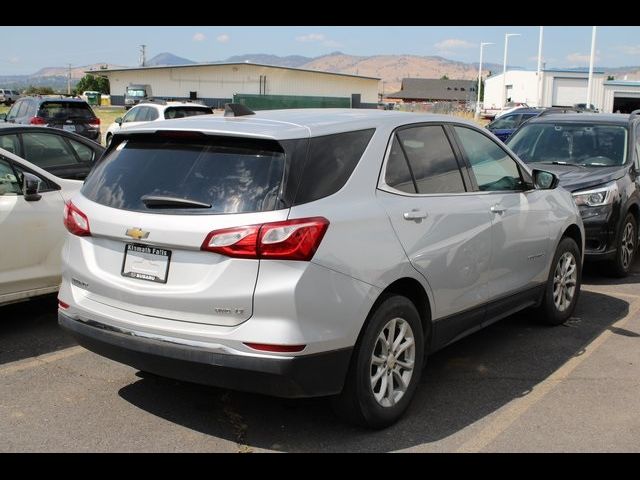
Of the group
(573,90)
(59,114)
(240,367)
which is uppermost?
(573,90)

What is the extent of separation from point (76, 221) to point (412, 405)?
2.31m

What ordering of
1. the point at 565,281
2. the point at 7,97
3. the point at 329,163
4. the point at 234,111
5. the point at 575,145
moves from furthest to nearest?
the point at 7,97 < the point at 575,145 < the point at 565,281 < the point at 234,111 < the point at 329,163

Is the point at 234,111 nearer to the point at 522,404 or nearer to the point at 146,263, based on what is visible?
the point at 146,263

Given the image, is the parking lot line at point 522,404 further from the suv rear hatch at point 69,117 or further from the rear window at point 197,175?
the suv rear hatch at point 69,117

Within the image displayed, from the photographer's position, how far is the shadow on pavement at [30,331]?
17.7ft

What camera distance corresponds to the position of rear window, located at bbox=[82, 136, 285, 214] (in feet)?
11.6

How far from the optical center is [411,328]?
161 inches

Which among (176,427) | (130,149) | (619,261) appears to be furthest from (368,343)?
(619,261)

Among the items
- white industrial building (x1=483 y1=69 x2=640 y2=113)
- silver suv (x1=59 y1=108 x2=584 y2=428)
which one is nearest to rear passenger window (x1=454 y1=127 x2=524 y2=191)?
silver suv (x1=59 y1=108 x2=584 y2=428)

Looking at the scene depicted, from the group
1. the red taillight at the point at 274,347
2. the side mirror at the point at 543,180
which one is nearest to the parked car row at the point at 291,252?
the red taillight at the point at 274,347

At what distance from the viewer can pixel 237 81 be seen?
77.2m

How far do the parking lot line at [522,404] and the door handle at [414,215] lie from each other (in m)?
1.28

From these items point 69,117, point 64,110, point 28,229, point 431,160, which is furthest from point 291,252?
point 64,110

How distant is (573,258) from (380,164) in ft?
9.50
